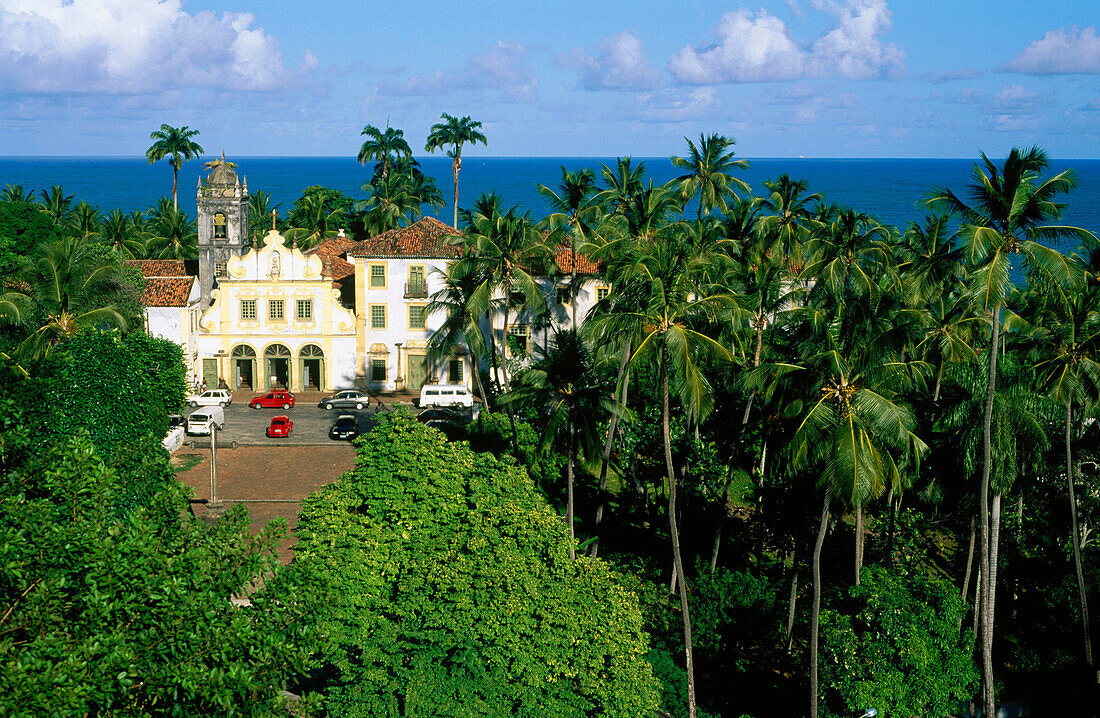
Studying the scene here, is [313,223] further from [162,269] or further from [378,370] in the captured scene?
[378,370]

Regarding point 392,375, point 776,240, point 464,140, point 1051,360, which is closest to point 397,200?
point 464,140

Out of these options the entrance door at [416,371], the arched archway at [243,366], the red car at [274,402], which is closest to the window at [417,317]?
the entrance door at [416,371]

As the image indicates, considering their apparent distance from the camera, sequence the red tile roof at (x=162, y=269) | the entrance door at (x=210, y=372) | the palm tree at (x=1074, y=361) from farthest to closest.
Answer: the red tile roof at (x=162, y=269) < the entrance door at (x=210, y=372) < the palm tree at (x=1074, y=361)

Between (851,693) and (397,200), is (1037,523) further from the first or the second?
(397,200)

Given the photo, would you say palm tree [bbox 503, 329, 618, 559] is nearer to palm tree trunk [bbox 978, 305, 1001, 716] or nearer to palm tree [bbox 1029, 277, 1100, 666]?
palm tree trunk [bbox 978, 305, 1001, 716]

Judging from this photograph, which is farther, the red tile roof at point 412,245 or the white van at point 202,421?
the red tile roof at point 412,245

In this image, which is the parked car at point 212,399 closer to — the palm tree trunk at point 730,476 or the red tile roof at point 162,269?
the red tile roof at point 162,269
